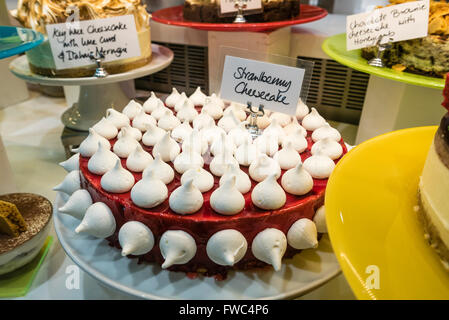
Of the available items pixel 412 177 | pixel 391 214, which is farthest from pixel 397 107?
pixel 391 214

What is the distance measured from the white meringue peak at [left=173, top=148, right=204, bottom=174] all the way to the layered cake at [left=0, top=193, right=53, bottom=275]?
21.0 inches

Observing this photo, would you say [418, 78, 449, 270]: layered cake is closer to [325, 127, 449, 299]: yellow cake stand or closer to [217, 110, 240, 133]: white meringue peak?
[325, 127, 449, 299]: yellow cake stand

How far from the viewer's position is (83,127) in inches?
67.6

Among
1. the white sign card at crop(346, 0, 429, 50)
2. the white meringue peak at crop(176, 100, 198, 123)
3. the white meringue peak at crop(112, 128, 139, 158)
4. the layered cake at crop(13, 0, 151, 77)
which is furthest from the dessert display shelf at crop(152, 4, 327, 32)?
the white meringue peak at crop(112, 128, 139, 158)

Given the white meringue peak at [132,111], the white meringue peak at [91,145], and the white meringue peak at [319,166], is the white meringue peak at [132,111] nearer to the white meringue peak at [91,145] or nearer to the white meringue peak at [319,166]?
the white meringue peak at [91,145]

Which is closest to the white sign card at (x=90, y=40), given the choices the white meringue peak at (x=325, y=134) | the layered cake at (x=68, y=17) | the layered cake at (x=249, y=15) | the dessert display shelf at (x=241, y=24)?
the layered cake at (x=68, y=17)

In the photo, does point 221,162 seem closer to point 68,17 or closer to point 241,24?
point 241,24

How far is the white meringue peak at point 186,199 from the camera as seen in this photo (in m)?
0.75

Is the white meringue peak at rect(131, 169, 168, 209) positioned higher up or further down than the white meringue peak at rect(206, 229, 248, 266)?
higher up

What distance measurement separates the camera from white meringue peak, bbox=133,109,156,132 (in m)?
1.10

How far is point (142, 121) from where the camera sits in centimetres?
111

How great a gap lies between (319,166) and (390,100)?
0.62 metres

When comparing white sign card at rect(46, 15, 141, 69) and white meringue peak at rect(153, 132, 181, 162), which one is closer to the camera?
white meringue peak at rect(153, 132, 181, 162)

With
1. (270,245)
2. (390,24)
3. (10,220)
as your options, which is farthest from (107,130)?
(390,24)
